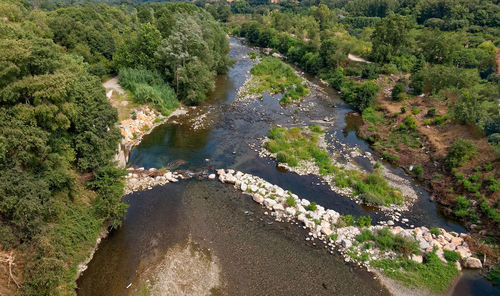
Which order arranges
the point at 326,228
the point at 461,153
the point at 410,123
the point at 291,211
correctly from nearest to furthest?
the point at 326,228
the point at 291,211
the point at 461,153
the point at 410,123

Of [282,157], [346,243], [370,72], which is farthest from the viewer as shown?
[370,72]

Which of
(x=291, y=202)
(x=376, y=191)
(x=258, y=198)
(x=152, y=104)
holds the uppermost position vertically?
(x=376, y=191)

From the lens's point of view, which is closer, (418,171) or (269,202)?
(269,202)

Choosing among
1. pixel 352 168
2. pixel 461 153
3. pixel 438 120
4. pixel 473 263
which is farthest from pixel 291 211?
pixel 438 120

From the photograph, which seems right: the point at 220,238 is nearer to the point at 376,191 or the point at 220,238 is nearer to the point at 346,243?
the point at 346,243

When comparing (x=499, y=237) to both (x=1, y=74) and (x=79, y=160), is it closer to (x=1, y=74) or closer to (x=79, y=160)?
(x=79, y=160)

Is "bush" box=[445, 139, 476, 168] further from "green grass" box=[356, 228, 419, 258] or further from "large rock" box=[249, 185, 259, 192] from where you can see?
"large rock" box=[249, 185, 259, 192]

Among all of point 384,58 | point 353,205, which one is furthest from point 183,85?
point 384,58
